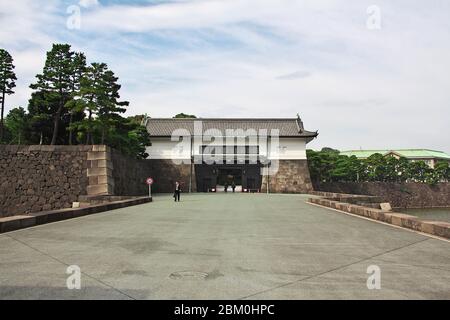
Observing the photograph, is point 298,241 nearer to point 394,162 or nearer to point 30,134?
point 30,134

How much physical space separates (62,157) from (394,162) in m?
50.6

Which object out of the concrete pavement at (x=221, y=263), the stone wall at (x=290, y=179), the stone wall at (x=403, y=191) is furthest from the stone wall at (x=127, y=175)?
the stone wall at (x=403, y=191)

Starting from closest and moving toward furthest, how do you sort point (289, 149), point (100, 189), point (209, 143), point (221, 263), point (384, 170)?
point (221, 263) → point (100, 189) → point (289, 149) → point (209, 143) → point (384, 170)

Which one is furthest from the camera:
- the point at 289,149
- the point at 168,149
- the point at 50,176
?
the point at 168,149

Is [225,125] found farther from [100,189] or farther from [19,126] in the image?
[100,189]

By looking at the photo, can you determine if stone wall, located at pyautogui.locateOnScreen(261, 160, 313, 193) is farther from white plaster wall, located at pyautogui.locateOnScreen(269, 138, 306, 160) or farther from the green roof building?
the green roof building

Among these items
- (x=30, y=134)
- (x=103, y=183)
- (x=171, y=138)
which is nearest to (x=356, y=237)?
(x=103, y=183)

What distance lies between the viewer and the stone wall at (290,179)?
4462 centimetres

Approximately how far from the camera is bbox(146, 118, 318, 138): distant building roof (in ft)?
150

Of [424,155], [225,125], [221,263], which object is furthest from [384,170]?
[221,263]

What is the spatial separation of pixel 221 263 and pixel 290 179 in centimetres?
3965

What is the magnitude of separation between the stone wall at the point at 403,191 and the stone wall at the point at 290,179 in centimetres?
642

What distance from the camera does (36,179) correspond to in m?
24.7

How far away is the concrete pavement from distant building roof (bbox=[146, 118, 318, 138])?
36301mm
